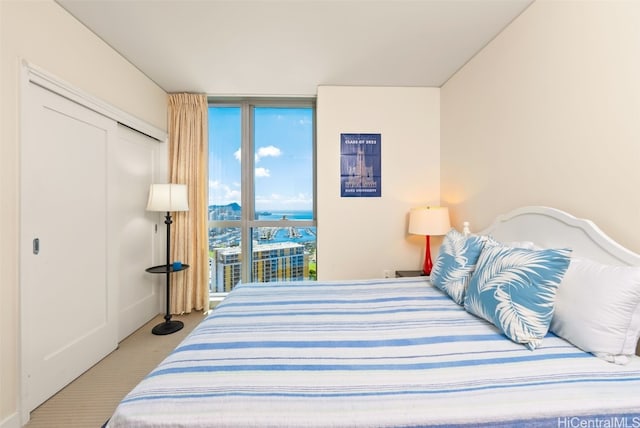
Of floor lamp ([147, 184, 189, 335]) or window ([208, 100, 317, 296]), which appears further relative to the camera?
window ([208, 100, 317, 296])

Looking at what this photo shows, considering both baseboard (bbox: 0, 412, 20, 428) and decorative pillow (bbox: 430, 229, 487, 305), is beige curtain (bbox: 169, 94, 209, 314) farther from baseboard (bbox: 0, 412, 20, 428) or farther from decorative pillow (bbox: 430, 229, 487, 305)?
decorative pillow (bbox: 430, 229, 487, 305)

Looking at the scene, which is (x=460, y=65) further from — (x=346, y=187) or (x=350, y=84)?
(x=346, y=187)

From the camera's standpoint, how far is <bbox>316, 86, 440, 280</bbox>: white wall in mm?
2969

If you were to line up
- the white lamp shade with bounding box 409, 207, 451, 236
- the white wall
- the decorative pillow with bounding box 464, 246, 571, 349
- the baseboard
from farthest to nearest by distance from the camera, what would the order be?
1. the white wall
2. the white lamp shade with bounding box 409, 207, 451, 236
3. the baseboard
4. the decorative pillow with bounding box 464, 246, 571, 349

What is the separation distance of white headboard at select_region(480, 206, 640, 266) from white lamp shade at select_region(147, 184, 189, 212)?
286 cm

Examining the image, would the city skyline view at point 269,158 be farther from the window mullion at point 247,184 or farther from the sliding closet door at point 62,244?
the sliding closet door at point 62,244

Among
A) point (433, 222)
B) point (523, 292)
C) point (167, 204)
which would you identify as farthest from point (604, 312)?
point (167, 204)

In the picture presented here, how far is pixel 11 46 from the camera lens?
149cm

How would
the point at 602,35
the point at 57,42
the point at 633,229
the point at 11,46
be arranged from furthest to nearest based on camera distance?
the point at 57,42 < the point at 11,46 < the point at 602,35 < the point at 633,229

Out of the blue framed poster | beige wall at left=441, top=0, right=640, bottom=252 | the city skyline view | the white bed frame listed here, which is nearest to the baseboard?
the city skyline view

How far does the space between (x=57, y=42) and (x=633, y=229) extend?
3.49 meters

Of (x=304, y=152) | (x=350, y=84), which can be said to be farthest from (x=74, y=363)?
(x=350, y=84)
